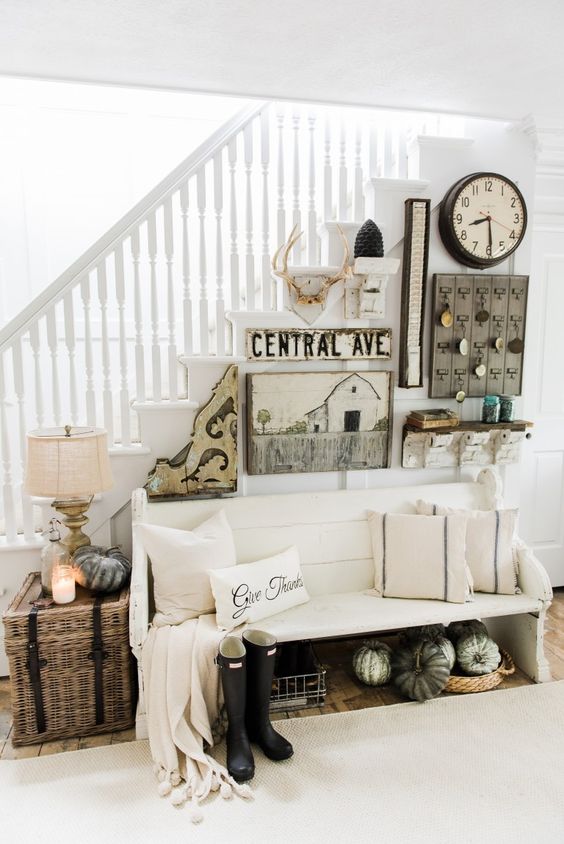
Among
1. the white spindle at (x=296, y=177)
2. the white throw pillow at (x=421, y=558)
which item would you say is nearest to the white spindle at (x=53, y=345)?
the white spindle at (x=296, y=177)

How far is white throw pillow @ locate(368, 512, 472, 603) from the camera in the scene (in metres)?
2.59

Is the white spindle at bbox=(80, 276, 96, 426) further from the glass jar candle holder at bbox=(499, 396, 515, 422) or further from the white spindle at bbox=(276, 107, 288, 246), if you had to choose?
the glass jar candle holder at bbox=(499, 396, 515, 422)

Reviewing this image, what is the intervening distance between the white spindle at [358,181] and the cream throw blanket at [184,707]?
2.01 metres

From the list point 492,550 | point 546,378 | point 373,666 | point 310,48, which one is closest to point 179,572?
point 373,666

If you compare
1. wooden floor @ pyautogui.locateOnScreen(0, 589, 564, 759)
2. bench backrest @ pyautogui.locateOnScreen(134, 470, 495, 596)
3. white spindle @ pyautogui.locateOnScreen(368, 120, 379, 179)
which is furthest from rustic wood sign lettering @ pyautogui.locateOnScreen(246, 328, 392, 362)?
wooden floor @ pyautogui.locateOnScreen(0, 589, 564, 759)

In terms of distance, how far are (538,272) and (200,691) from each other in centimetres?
278

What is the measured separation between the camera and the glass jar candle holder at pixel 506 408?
298 cm

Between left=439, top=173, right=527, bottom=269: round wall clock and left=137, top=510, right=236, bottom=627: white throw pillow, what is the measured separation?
6.12ft

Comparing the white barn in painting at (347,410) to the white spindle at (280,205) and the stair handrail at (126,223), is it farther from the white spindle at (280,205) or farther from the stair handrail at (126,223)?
the stair handrail at (126,223)

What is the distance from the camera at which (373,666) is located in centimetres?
257

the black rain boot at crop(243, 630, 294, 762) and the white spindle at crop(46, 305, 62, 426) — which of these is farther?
the white spindle at crop(46, 305, 62, 426)

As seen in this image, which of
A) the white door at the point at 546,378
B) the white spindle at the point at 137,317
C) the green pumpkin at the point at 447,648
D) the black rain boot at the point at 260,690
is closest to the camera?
the black rain boot at the point at 260,690

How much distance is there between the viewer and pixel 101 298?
259cm

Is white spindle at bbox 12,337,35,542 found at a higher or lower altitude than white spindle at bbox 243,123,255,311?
lower
